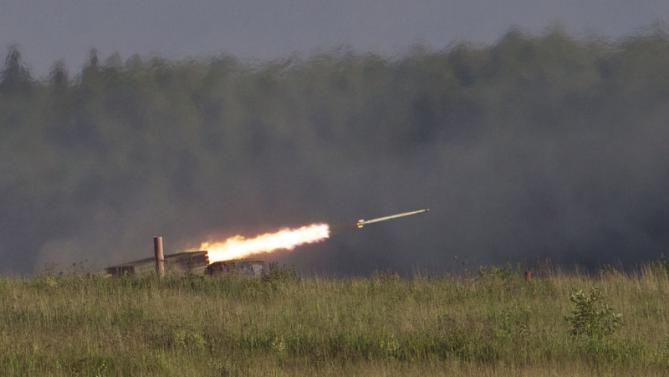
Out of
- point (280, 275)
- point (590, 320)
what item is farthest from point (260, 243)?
point (590, 320)

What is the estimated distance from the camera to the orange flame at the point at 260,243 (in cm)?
3139

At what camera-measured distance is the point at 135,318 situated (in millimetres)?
19531

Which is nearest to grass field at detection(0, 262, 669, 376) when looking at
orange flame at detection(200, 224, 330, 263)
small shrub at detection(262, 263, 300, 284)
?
small shrub at detection(262, 263, 300, 284)

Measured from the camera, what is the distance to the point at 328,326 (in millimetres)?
17969

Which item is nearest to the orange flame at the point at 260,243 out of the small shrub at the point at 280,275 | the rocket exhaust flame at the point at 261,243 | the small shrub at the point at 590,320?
the rocket exhaust flame at the point at 261,243

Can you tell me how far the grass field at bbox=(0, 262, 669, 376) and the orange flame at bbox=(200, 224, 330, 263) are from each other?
22.8ft

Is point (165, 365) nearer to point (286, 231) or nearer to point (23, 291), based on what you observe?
point (23, 291)

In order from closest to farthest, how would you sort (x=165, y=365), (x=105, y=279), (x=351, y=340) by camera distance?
1. (x=165, y=365)
2. (x=351, y=340)
3. (x=105, y=279)

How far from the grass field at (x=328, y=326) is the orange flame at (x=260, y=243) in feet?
22.8

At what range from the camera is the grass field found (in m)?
15.2

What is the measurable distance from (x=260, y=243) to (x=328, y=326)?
13.8 m

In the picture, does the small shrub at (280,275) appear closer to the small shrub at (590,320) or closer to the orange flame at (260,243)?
the orange flame at (260,243)

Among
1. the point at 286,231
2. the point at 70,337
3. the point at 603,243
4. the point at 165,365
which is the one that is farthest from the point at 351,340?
the point at 603,243

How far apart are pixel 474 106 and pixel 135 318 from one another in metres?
45.7
